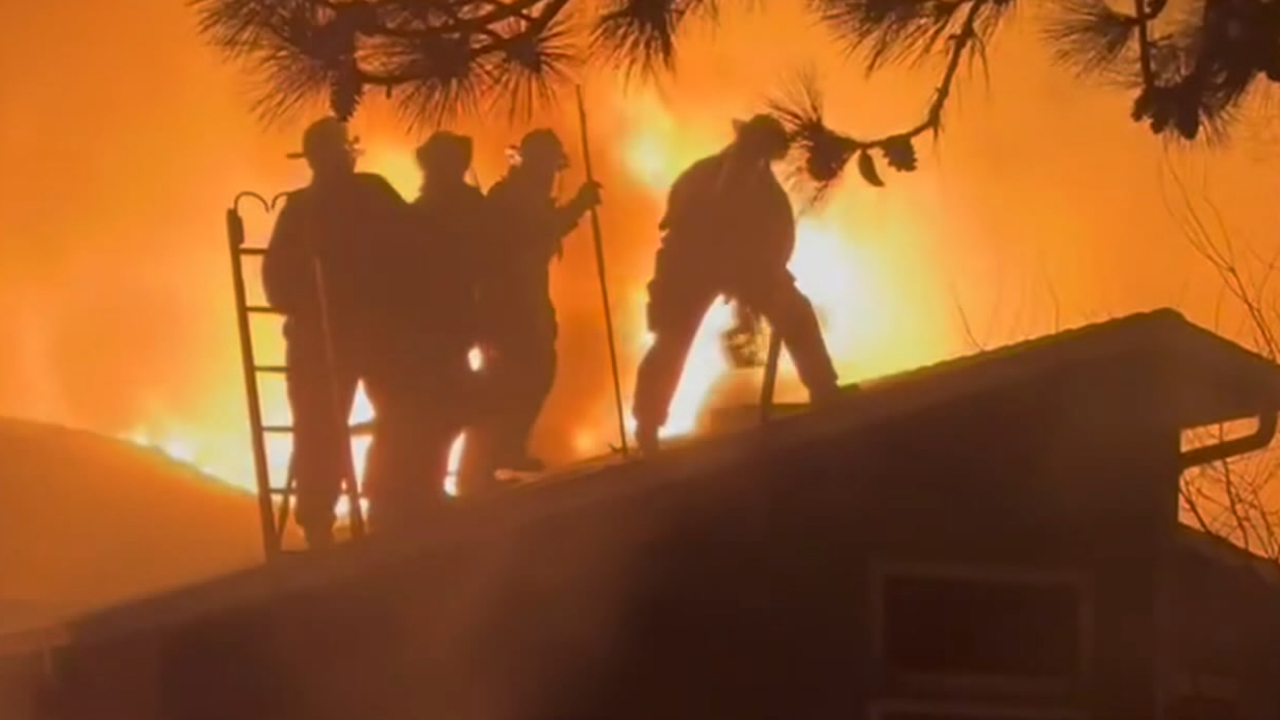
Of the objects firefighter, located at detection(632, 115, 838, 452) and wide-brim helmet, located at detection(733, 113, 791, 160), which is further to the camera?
firefighter, located at detection(632, 115, 838, 452)

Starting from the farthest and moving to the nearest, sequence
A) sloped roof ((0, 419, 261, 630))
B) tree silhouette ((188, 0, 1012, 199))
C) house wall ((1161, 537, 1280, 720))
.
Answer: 1. sloped roof ((0, 419, 261, 630))
2. house wall ((1161, 537, 1280, 720))
3. tree silhouette ((188, 0, 1012, 199))

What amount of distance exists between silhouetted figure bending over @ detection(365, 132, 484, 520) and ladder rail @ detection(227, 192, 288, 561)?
0.40 m

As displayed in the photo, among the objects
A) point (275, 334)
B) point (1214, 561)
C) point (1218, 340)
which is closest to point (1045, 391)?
point (1218, 340)

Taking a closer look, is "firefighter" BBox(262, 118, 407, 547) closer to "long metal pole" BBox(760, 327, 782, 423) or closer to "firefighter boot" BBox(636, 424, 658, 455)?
"firefighter boot" BBox(636, 424, 658, 455)

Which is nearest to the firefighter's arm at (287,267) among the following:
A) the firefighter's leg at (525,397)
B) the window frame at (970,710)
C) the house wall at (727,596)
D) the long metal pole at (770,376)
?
the firefighter's leg at (525,397)

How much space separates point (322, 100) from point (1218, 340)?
404 centimetres

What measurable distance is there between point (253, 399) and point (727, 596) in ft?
6.46

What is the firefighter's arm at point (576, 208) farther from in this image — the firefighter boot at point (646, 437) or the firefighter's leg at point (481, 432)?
the firefighter boot at point (646, 437)

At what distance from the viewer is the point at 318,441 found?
10.4 meters

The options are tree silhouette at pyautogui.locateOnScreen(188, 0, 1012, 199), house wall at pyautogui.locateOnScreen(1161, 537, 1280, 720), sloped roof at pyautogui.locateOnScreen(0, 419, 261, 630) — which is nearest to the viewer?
tree silhouette at pyautogui.locateOnScreen(188, 0, 1012, 199)

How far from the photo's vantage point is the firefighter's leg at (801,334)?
1114 centimetres

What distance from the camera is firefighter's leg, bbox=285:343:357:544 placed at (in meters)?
10.4

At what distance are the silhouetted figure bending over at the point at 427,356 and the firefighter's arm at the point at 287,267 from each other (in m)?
0.36

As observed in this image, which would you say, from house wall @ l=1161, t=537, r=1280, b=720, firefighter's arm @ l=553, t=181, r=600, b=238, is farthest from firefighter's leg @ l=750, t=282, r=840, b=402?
house wall @ l=1161, t=537, r=1280, b=720
